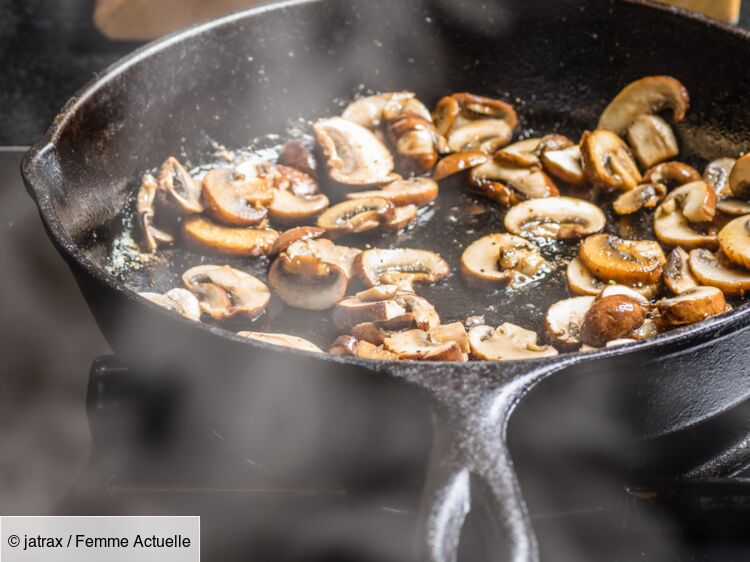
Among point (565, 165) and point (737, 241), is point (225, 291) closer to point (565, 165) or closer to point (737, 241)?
point (565, 165)

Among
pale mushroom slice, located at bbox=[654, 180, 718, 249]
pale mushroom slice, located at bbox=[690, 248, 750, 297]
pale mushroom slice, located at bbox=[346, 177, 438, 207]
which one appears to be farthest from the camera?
pale mushroom slice, located at bbox=[346, 177, 438, 207]

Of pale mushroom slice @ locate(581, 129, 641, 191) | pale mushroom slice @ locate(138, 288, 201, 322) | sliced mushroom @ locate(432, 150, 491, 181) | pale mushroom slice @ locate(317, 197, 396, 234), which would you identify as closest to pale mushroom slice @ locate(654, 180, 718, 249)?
pale mushroom slice @ locate(581, 129, 641, 191)

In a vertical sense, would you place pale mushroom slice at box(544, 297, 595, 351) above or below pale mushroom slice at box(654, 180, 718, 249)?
below

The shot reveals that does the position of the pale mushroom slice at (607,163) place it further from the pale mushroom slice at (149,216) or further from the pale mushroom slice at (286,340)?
the pale mushroom slice at (149,216)

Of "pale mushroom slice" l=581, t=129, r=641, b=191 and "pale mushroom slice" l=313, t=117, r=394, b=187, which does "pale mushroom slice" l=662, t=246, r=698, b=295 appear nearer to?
"pale mushroom slice" l=581, t=129, r=641, b=191

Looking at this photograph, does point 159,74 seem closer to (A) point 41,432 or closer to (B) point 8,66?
(A) point 41,432
